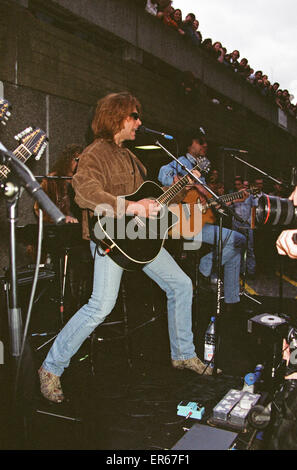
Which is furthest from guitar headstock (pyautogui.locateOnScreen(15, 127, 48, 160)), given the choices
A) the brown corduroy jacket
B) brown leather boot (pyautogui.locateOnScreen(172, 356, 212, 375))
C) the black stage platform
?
brown leather boot (pyautogui.locateOnScreen(172, 356, 212, 375))

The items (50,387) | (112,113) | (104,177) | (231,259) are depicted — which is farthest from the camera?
(231,259)

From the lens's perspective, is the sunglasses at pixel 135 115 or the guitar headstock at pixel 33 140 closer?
the sunglasses at pixel 135 115

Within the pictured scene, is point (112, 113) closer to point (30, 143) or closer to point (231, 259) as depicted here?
point (30, 143)

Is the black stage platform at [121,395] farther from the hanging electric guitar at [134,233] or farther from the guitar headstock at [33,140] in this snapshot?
the guitar headstock at [33,140]

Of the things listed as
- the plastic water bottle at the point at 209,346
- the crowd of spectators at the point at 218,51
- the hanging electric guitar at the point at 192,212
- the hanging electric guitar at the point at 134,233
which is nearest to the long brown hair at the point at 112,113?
the hanging electric guitar at the point at 134,233

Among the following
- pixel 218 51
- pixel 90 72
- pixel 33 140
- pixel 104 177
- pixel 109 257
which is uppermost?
pixel 218 51

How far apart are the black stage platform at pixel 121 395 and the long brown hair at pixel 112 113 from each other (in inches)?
67.0

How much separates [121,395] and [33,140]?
2880 mm

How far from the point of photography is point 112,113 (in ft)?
9.95

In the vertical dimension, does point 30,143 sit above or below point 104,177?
above

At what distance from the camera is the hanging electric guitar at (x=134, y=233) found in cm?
282

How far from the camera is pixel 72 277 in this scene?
4938 mm

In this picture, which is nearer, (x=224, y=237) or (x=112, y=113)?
(x=112, y=113)

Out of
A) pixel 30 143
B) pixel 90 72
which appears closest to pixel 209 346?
pixel 30 143
